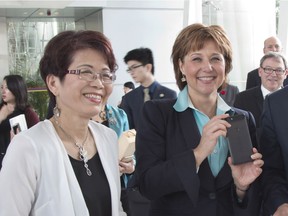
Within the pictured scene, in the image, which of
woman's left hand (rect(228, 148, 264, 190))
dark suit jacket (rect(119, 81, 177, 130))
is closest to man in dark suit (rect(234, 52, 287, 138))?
dark suit jacket (rect(119, 81, 177, 130))

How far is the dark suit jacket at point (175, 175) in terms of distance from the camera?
205cm

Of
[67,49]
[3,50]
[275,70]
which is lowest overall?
[275,70]

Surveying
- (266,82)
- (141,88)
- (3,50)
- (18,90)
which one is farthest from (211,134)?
(3,50)

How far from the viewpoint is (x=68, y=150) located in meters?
1.89

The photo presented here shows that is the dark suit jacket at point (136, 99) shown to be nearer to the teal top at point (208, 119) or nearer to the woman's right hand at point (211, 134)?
the teal top at point (208, 119)

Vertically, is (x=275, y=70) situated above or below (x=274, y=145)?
above

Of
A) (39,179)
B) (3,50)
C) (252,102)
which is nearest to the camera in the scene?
(39,179)

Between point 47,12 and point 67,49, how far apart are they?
524 inches

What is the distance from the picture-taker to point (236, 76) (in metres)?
9.69

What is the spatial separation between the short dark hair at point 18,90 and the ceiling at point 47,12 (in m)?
8.32

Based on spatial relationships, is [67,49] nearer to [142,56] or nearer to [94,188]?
[94,188]

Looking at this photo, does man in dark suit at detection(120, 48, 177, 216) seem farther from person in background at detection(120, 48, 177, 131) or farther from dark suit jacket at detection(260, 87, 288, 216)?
dark suit jacket at detection(260, 87, 288, 216)

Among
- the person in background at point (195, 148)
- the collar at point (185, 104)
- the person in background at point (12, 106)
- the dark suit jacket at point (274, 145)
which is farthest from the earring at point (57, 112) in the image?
the person in background at point (12, 106)

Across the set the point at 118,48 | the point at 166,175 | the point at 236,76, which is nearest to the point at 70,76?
the point at 166,175
